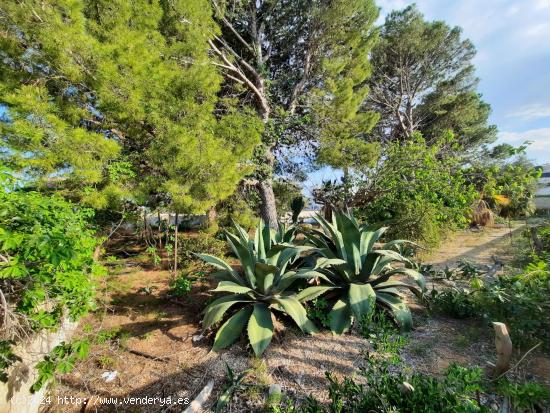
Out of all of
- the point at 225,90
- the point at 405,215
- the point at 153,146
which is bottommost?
the point at 405,215

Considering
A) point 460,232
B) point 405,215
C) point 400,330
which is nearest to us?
point 400,330

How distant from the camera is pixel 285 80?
6961 millimetres

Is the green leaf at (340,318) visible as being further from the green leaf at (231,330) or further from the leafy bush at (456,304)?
the leafy bush at (456,304)

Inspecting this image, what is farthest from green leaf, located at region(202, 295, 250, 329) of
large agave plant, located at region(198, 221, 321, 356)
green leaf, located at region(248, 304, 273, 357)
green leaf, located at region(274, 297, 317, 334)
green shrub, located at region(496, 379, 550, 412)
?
green shrub, located at region(496, 379, 550, 412)

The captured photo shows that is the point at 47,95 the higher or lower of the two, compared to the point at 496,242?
higher

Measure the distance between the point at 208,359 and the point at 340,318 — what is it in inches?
46.6

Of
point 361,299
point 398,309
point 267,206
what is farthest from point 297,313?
point 267,206

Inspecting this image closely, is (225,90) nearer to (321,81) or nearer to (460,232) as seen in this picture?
(321,81)

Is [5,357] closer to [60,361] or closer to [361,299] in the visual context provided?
[60,361]

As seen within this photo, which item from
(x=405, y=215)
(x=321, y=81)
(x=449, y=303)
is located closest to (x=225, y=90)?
(x=321, y=81)

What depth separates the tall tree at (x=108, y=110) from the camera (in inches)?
117

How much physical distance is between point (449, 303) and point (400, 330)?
76cm

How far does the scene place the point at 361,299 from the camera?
217 cm

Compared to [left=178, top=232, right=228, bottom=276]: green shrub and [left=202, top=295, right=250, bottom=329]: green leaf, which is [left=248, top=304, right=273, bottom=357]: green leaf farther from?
[left=178, top=232, right=228, bottom=276]: green shrub
